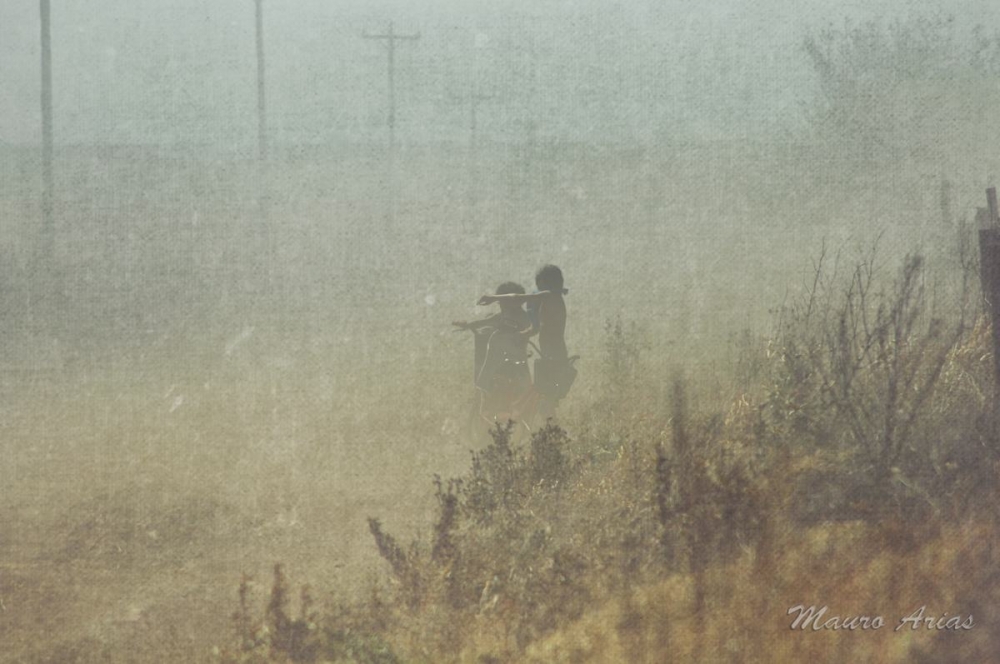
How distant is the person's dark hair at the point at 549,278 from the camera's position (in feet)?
14.6

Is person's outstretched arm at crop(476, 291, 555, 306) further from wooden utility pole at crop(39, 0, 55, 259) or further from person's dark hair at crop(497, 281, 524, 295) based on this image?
wooden utility pole at crop(39, 0, 55, 259)

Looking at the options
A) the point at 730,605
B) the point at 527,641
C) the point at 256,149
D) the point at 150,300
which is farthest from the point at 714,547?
the point at 150,300

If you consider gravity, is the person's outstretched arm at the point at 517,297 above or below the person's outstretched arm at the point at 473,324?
above

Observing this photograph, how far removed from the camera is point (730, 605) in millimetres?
3605

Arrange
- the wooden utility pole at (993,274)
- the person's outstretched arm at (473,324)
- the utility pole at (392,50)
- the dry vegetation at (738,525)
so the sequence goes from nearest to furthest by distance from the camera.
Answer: the dry vegetation at (738,525) → the wooden utility pole at (993,274) → the utility pole at (392,50) → the person's outstretched arm at (473,324)

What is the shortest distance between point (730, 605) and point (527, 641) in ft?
2.61

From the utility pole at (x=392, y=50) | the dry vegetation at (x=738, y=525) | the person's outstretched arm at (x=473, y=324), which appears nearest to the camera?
the dry vegetation at (x=738, y=525)

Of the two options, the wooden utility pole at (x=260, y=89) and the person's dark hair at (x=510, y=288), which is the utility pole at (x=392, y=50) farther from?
the person's dark hair at (x=510, y=288)

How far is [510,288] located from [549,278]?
0.22 m

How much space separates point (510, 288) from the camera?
4.59 meters

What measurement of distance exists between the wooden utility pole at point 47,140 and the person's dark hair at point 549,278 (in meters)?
2.44

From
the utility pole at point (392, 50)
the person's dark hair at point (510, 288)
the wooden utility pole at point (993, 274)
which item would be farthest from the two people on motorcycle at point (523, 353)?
the wooden utility pole at point (993, 274)

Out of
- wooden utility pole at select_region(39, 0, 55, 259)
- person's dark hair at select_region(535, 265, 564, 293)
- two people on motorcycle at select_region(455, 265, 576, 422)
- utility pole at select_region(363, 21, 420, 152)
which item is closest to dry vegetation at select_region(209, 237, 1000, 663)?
two people on motorcycle at select_region(455, 265, 576, 422)

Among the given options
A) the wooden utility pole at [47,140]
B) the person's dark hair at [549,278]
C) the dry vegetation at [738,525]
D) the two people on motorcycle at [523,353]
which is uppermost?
the wooden utility pole at [47,140]
